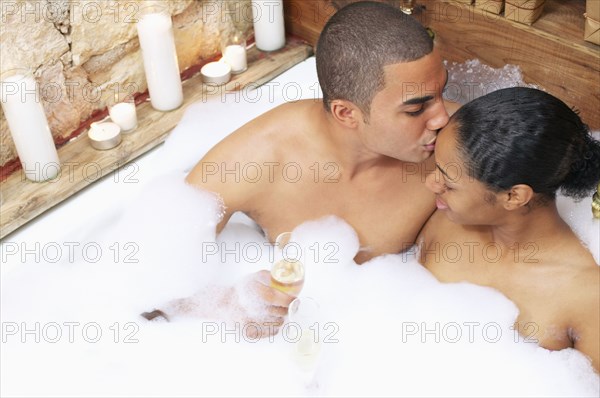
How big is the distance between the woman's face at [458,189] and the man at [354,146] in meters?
0.09

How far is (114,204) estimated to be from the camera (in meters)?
1.91

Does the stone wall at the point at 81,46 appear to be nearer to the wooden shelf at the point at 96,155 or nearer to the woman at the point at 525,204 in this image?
the wooden shelf at the point at 96,155

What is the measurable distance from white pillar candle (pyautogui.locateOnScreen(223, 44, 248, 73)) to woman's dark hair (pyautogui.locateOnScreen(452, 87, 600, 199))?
110cm

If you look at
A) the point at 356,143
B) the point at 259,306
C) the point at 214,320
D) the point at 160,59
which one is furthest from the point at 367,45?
the point at 160,59

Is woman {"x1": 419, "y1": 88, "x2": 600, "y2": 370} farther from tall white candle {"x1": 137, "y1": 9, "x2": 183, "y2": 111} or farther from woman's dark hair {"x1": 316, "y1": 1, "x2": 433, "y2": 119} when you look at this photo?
tall white candle {"x1": 137, "y1": 9, "x2": 183, "y2": 111}

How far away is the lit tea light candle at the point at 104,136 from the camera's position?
2.02 metres

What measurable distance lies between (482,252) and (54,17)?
122 cm

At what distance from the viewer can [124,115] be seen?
2.06 m

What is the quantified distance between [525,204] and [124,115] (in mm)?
1172

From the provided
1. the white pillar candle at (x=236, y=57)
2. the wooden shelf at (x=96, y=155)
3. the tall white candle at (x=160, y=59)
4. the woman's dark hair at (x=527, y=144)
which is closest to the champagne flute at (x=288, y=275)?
the woman's dark hair at (x=527, y=144)

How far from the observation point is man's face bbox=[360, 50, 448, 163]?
55.6 inches

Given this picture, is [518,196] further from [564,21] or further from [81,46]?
[81,46]

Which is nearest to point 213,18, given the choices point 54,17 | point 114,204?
point 54,17

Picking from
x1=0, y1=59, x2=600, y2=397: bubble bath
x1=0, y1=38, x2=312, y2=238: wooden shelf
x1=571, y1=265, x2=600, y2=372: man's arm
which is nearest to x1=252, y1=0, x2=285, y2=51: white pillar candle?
x1=0, y1=38, x2=312, y2=238: wooden shelf
